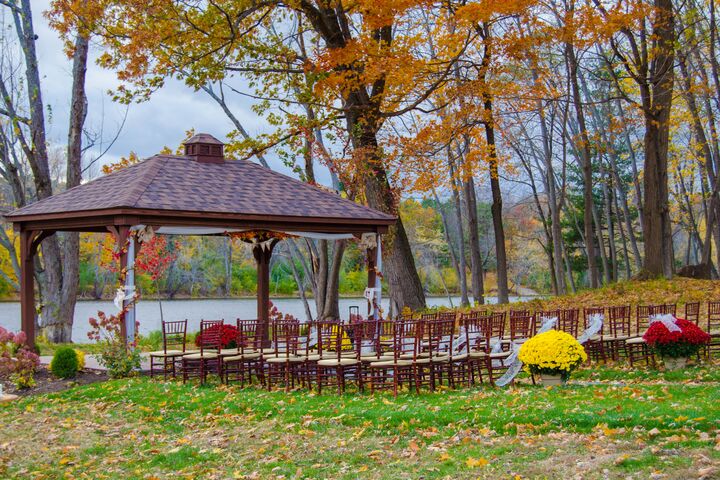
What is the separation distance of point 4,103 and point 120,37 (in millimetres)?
9411

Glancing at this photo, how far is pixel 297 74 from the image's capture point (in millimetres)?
24109

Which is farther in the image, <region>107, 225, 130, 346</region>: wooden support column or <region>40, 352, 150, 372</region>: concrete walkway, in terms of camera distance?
<region>40, 352, 150, 372</region>: concrete walkway

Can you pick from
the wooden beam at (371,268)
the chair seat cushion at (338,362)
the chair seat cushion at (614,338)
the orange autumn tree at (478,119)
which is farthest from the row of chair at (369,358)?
the orange autumn tree at (478,119)

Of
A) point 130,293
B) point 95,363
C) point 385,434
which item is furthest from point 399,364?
point 95,363

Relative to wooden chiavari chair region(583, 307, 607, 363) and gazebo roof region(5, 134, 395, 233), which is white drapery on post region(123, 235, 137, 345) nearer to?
gazebo roof region(5, 134, 395, 233)

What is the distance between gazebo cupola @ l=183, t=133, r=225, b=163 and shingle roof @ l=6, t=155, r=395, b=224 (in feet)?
0.67

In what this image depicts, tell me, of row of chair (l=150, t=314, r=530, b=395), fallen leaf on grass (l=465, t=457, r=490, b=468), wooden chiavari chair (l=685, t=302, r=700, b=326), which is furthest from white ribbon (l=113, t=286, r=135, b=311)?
wooden chiavari chair (l=685, t=302, r=700, b=326)

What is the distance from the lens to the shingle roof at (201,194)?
49.8 feet

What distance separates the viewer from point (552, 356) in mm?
11117

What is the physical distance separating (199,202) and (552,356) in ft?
25.5

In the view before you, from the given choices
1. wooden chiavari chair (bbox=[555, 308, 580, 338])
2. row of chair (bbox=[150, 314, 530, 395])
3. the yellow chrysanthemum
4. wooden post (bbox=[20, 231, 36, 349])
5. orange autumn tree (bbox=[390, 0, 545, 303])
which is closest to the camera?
the yellow chrysanthemum

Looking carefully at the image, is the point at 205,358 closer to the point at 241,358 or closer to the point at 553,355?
the point at 241,358

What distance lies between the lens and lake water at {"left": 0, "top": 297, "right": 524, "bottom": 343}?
35.0 meters

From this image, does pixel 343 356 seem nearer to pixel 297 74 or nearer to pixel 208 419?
pixel 208 419
